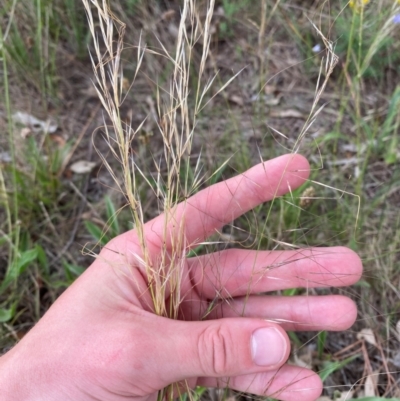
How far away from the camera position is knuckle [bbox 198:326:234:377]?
0.84m

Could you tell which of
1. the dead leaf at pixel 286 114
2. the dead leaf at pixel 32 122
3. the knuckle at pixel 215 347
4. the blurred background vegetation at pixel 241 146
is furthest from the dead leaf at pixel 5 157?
the knuckle at pixel 215 347

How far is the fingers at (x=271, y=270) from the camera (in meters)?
1.11

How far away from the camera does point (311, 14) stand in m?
1.75

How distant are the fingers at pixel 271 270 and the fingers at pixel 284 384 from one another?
206 millimetres

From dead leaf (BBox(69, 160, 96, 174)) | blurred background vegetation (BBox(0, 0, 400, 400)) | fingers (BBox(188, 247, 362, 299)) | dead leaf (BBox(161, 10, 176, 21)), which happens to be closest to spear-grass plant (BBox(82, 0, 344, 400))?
fingers (BBox(188, 247, 362, 299))

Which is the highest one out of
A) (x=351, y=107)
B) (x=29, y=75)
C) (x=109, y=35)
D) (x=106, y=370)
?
(x=109, y=35)

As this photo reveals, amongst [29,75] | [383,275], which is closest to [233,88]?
[29,75]

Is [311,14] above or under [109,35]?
under

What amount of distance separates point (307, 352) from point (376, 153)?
709mm

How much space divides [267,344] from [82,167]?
1.01m

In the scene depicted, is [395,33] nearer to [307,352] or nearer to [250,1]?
[250,1]

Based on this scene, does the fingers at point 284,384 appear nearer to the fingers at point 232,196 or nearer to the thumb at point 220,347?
the thumb at point 220,347

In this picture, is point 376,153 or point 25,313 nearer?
point 25,313

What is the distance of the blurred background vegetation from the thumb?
30 centimetres
